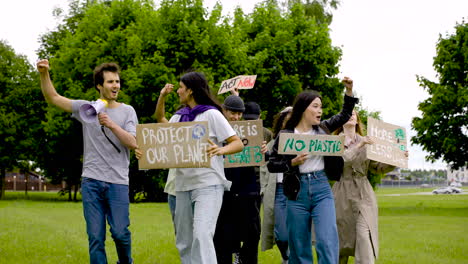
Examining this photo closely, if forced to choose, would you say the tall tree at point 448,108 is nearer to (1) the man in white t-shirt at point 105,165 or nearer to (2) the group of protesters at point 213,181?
(2) the group of protesters at point 213,181

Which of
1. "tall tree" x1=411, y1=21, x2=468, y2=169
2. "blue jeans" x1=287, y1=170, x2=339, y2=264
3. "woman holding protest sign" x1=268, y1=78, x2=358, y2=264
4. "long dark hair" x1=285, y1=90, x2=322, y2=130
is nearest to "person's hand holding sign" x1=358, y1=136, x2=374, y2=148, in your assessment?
"woman holding protest sign" x1=268, y1=78, x2=358, y2=264

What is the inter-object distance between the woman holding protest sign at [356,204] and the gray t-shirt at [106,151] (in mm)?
2495

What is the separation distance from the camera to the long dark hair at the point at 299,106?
6.92 metres

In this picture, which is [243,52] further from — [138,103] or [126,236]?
[126,236]

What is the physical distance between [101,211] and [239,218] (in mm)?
2049

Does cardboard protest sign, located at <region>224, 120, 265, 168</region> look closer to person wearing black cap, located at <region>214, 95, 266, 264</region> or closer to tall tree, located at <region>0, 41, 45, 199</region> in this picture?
person wearing black cap, located at <region>214, 95, 266, 264</region>

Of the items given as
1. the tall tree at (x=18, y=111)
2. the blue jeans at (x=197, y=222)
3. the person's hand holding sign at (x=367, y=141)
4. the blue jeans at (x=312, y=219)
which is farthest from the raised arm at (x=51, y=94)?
the tall tree at (x=18, y=111)

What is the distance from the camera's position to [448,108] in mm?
36969

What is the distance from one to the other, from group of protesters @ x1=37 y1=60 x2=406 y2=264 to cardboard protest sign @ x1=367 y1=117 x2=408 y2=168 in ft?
0.46

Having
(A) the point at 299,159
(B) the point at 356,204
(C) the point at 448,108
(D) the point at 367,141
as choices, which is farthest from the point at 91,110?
(C) the point at 448,108

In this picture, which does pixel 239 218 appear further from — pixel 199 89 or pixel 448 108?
pixel 448 108

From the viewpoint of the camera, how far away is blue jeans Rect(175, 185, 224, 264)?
583 cm

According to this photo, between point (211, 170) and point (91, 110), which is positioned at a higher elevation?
point (91, 110)

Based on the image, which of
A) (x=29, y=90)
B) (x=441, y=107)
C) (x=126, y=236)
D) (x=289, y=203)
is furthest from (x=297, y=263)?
(x=29, y=90)
